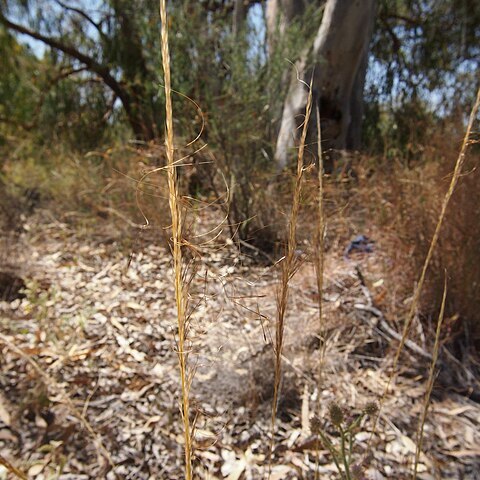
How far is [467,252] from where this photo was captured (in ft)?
6.14

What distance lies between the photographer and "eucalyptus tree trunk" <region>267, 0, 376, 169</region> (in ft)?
12.0

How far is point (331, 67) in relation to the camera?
156 inches

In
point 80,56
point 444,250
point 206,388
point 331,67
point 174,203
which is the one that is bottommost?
point 206,388

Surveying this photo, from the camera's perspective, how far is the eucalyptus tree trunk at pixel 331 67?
12.0ft

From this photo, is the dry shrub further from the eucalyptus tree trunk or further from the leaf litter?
the eucalyptus tree trunk

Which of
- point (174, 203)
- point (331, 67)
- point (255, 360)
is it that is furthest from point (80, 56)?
point (174, 203)

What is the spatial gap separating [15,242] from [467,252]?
8.95 ft

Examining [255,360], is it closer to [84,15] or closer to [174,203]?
[174,203]

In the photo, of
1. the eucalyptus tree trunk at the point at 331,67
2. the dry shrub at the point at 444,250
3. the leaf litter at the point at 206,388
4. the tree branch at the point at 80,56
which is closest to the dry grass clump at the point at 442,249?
the dry shrub at the point at 444,250

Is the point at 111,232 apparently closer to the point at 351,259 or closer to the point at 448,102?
the point at 351,259

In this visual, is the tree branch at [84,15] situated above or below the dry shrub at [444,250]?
above

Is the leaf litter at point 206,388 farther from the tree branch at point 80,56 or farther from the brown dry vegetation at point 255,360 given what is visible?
the tree branch at point 80,56

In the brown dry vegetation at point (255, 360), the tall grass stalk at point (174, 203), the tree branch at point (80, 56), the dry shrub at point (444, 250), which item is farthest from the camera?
the tree branch at point (80, 56)

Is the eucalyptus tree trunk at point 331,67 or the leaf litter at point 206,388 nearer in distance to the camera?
the leaf litter at point 206,388
